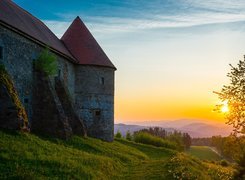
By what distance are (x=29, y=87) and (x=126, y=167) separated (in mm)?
7552

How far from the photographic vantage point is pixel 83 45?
32.5 m

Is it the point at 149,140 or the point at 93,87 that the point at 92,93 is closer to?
the point at 93,87

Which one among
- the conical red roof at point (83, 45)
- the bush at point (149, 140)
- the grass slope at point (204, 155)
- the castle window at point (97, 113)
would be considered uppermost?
the conical red roof at point (83, 45)

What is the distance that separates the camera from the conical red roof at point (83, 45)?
31188mm

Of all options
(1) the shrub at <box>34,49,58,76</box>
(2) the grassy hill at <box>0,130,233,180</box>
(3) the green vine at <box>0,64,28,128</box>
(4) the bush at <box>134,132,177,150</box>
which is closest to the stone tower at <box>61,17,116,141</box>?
(1) the shrub at <box>34,49,58,76</box>

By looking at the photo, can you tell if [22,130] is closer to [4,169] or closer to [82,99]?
[4,169]

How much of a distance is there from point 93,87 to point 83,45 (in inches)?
164

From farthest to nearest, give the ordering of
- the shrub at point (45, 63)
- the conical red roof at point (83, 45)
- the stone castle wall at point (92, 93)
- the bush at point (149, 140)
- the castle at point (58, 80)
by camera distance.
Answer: the bush at point (149, 140) → the conical red roof at point (83, 45) → the stone castle wall at point (92, 93) → the shrub at point (45, 63) → the castle at point (58, 80)

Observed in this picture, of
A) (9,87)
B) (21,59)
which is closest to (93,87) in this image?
(21,59)

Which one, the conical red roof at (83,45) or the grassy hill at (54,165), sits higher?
the conical red roof at (83,45)

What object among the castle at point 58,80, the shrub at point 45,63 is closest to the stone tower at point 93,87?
the castle at point 58,80

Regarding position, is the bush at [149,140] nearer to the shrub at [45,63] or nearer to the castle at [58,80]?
the castle at [58,80]

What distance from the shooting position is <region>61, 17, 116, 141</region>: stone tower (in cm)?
3081

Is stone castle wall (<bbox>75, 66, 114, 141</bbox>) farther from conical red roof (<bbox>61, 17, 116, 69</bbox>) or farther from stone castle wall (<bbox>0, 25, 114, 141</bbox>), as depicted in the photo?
conical red roof (<bbox>61, 17, 116, 69</bbox>)
